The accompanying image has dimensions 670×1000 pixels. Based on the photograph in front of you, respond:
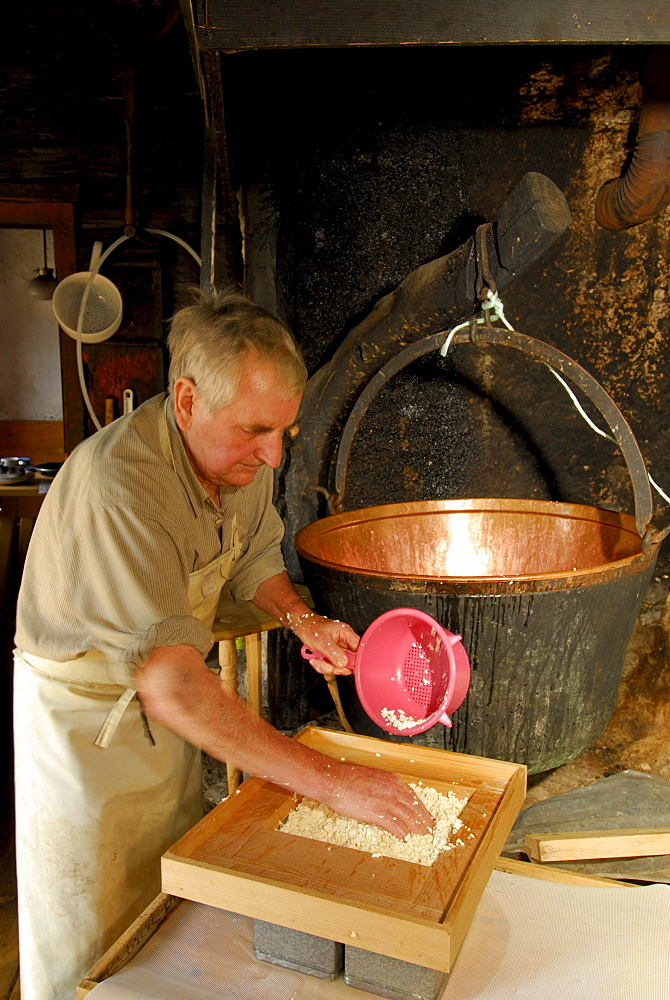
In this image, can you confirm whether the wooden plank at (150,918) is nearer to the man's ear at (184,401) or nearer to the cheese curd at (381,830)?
the cheese curd at (381,830)

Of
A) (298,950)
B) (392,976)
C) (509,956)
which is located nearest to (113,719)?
(298,950)

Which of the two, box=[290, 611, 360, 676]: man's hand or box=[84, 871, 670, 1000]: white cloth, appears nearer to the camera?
box=[84, 871, 670, 1000]: white cloth

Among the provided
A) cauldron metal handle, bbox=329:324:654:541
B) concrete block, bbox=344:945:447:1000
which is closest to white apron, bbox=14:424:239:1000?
concrete block, bbox=344:945:447:1000

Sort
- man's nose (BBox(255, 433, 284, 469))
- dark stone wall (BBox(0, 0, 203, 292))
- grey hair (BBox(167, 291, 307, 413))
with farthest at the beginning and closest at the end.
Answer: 1. dark stone wall (BBox(0, 0, 203, 292))
2. man's nose (BBox(255, 433, 284, 469))
3. grey hair (BBox(167, 291, 307, 413))

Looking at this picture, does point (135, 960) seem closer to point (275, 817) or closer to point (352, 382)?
point (275, 817)

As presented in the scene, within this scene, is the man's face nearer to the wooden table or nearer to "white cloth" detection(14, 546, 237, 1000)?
"white cloth" detection(14, 546, 237, 1000)

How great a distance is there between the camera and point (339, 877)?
1.21 metres

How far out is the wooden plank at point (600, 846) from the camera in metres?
2.07

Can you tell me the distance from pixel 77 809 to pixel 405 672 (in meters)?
0.83

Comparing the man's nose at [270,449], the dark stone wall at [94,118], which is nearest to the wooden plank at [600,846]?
the man's nose at [270,449]

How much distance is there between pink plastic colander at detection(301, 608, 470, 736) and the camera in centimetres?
167

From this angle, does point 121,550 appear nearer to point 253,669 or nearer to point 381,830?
point 381,830

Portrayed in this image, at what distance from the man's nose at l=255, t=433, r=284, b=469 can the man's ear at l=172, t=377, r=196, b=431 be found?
159 millimetres

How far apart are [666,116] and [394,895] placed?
2514mm
